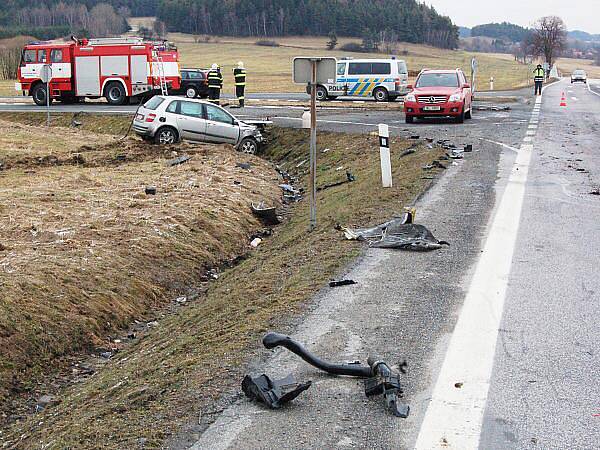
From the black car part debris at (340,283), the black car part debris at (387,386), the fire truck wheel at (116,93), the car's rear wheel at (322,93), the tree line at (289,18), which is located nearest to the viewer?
the black car part debris at (387,386)

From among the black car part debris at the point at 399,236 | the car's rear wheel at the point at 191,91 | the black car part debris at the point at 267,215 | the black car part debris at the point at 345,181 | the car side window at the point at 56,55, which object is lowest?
the black car part debris at the point at 267,215

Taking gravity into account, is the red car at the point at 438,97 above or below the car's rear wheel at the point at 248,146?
above

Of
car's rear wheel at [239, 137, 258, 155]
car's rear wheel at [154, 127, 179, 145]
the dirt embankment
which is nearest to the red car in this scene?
car's rear wheel at [239, 137, 258, 155]

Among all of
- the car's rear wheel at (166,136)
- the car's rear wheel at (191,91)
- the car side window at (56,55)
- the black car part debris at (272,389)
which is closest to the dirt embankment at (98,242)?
the car's rear wheel at (166,136)

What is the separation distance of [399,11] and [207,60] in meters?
44.8

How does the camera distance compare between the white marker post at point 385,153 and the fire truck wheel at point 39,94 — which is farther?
the fire truck wheel at point 39,94

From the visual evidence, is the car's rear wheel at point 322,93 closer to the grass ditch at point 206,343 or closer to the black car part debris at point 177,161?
the black car part debris at point 177,161

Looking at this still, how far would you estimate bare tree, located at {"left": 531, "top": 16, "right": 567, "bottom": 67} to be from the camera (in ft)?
283

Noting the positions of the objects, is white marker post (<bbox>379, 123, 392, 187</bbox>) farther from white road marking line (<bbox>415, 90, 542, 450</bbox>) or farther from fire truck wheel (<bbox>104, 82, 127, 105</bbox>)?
fire truck wheel (<bbox>104, 82, 127, 105</bbox>)

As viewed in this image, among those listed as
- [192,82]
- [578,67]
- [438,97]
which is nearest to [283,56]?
[578,67]

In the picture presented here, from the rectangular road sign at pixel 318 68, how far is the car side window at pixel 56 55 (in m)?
28.8

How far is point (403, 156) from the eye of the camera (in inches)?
667

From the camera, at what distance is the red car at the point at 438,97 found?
23.8 metres

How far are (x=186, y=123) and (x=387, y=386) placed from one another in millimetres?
17828
